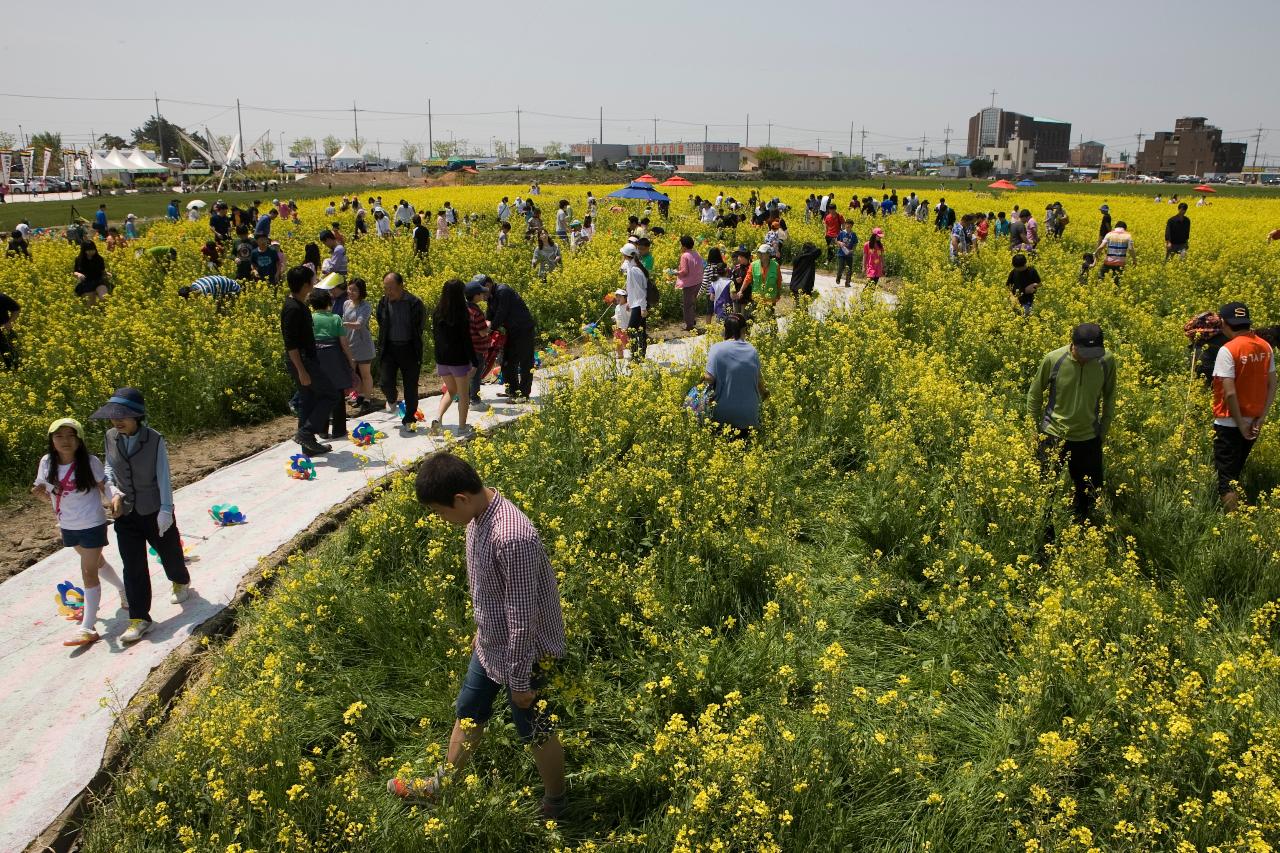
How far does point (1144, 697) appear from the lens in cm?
401

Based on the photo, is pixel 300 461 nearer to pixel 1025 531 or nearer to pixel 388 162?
pixel 1025 531

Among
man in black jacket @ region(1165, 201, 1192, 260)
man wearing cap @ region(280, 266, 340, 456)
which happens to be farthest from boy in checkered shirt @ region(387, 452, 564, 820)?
man in black jacket @ region(1165, 201, 1192, 260)

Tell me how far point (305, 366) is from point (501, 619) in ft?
17.2

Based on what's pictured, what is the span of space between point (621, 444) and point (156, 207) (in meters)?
43.2

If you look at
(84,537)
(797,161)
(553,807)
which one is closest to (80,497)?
(84,537)

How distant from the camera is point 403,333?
28.6 feet

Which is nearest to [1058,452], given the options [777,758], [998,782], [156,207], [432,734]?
[998,782]

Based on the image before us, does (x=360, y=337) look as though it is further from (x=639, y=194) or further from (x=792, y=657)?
(x=639, y=194)

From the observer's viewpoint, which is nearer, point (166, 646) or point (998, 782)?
point (998, 782)

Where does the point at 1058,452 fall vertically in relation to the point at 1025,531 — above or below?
above

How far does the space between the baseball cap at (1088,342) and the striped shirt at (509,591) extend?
14.3 feet

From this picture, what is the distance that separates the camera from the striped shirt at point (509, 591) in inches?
137

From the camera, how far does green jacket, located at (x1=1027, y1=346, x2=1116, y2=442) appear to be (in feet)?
19.9

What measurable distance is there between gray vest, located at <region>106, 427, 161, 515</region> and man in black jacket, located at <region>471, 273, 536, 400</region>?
4.23m
